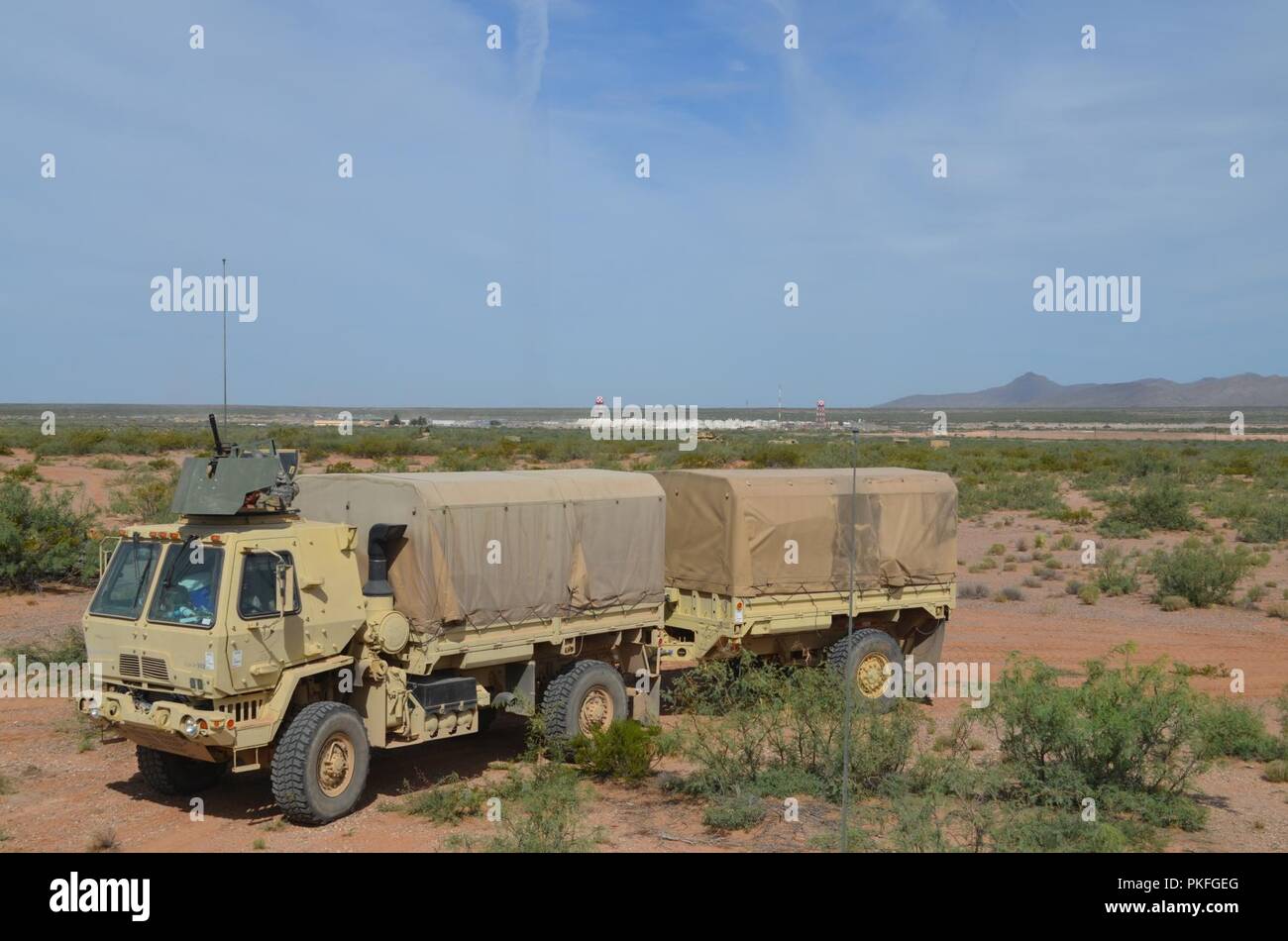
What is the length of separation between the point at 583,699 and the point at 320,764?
9.78ft

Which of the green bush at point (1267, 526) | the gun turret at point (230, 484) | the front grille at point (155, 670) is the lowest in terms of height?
the green bush at point (1267, 526)

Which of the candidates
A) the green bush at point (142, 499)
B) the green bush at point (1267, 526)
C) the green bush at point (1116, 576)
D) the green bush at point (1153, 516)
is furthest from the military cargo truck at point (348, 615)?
the green bush at point (1153, 516)

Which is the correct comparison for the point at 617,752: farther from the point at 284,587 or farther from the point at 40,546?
the point at 40,546

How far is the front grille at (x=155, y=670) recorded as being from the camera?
9023 millimetres

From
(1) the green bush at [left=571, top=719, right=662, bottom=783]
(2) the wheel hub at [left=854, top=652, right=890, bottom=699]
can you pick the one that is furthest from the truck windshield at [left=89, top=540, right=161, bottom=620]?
(2) the wheel hub at [left=854, top=652, right=890, bottom=699]

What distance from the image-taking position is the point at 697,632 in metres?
13.2

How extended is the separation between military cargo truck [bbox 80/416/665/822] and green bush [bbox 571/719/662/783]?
48cm

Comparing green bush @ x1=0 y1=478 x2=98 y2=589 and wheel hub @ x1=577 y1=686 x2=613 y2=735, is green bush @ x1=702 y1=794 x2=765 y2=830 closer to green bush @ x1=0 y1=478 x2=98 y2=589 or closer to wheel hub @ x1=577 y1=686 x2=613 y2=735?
wheel hub @ x1=577 y1=686 x2=613 y2=735

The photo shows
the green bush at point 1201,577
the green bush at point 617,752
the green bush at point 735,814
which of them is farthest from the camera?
the green bush at point 1201,577

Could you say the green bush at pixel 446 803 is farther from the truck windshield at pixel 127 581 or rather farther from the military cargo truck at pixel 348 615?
the truck windshield at pixel 127 581

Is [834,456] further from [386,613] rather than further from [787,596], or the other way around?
[386,613]

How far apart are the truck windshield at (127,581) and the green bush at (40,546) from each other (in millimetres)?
12161
